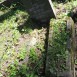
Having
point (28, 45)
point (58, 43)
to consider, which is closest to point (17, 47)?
point (28, 45)

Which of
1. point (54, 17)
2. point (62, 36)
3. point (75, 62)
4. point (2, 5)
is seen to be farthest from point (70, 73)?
point (2, 5)

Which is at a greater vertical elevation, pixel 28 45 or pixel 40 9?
pixel 40 9

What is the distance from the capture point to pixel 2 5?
698cm

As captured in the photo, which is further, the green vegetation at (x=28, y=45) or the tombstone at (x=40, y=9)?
the tombstone at (x=40, y=9)

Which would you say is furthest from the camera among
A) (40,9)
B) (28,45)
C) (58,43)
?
(40,9)

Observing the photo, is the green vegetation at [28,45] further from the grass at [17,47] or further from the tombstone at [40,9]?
the tombstone at [40,9]

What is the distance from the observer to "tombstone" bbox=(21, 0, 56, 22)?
17.1 ft

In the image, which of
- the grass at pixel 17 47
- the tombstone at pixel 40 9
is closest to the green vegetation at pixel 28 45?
the grass at pixel 17 47

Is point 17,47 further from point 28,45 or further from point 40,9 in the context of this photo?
point 40,9

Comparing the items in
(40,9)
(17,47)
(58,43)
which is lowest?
(17,47)

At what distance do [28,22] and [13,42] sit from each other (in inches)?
33.1

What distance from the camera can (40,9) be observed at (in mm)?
5344

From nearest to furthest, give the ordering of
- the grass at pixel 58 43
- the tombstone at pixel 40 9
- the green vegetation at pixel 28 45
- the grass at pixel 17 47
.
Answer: the grass at pixel 58 43, the green vegetation at pixel 28 45, the grass at pixel 17 47, the tombstone at pixel 40 9

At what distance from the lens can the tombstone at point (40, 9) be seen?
5211mm
